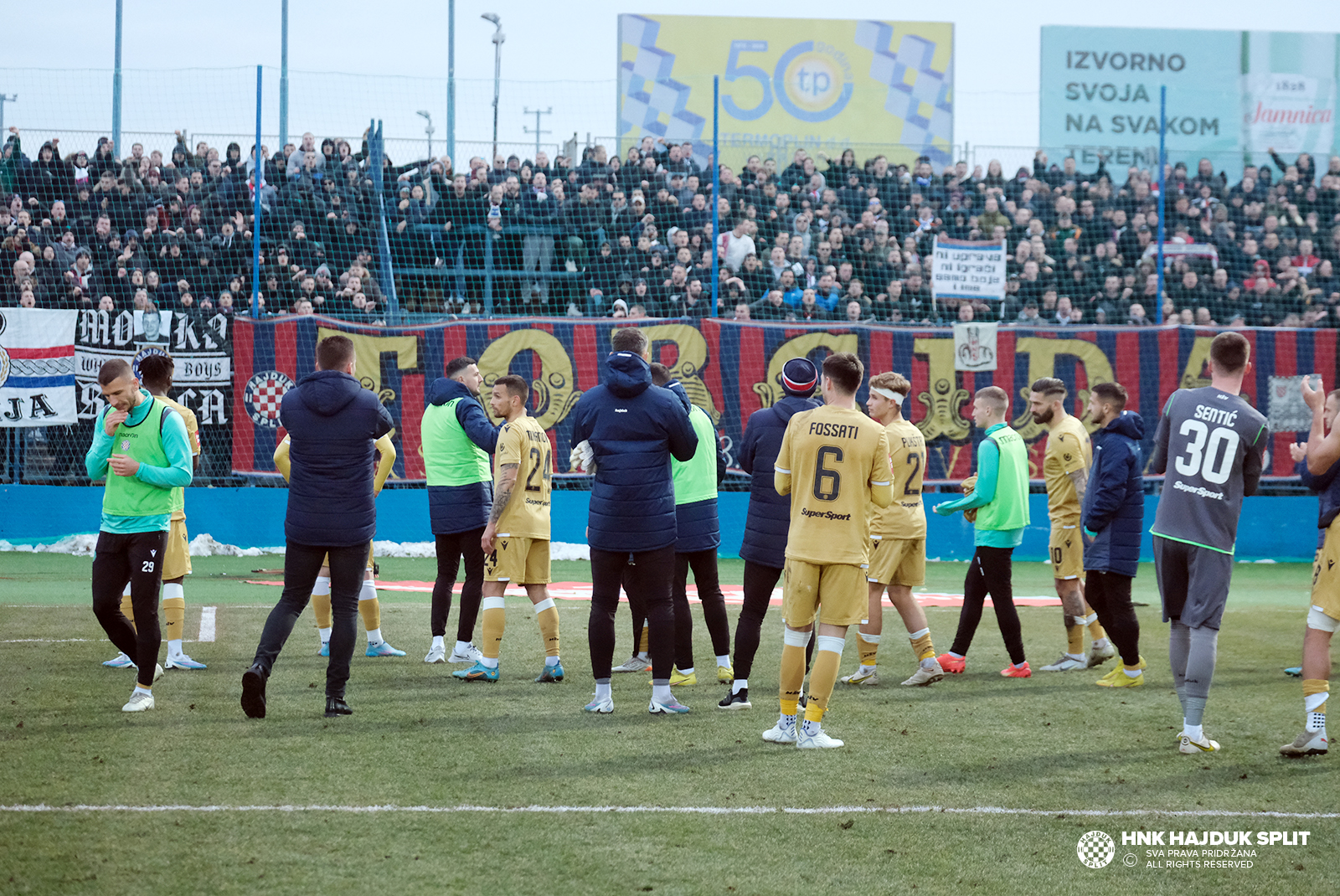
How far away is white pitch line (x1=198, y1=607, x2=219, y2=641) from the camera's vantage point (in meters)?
9.62

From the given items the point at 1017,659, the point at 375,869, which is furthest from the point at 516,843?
the point at 1017,659

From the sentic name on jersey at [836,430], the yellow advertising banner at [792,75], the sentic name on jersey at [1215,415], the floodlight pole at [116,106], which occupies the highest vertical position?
the yellow advertising banner at [792,75]

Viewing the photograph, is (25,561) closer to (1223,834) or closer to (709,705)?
(709,705)

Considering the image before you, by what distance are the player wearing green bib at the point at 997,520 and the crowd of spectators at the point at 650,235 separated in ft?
28.3

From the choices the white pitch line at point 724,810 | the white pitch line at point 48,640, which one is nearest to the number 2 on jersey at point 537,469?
the white pitch line at point 724,810

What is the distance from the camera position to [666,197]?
1736 centimetres

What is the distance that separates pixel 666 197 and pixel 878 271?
123 inches

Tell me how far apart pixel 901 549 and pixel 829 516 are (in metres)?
2.30

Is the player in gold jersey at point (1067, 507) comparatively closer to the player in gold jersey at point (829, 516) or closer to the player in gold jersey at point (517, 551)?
the player in gold jersey at point (829, 516)

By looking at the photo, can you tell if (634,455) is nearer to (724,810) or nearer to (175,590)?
(724,810)

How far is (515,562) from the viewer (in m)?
8.12

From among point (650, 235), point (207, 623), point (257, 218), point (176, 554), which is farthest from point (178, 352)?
point (176, 554)

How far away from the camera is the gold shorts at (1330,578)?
6.61m

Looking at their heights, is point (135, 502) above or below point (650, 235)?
below
